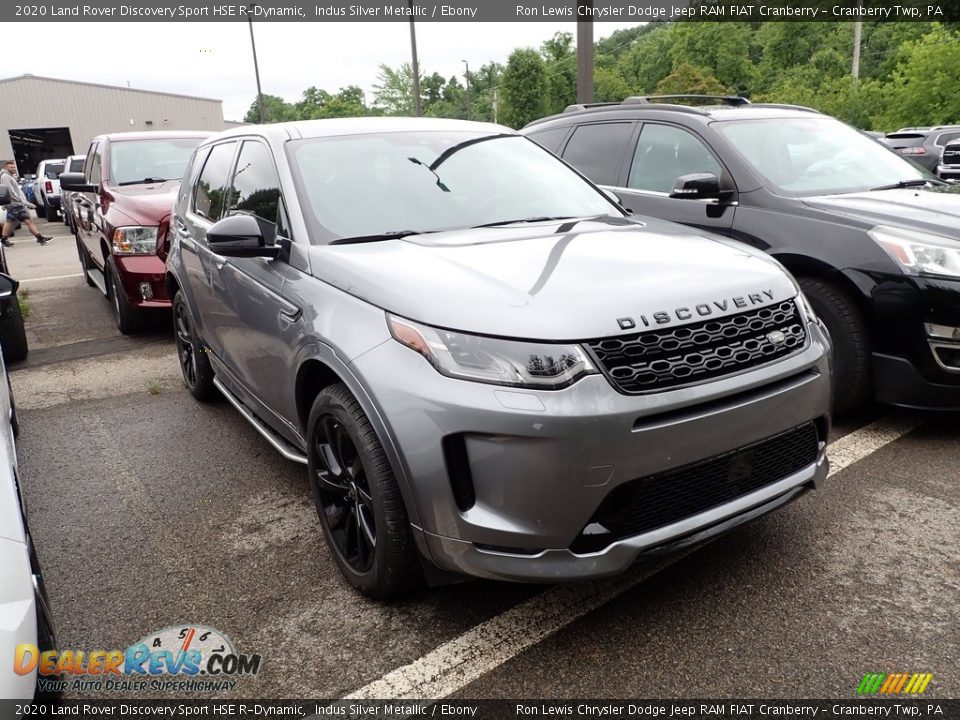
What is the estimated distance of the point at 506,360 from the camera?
2.20 metres

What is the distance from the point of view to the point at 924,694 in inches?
85.0

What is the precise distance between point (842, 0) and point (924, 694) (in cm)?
6586

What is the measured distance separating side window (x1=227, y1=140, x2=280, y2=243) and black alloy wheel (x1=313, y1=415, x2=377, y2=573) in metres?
1.00

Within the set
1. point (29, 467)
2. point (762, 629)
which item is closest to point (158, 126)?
point (29, 467)

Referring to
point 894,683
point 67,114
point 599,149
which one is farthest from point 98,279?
point 67,114

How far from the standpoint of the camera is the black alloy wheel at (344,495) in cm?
264

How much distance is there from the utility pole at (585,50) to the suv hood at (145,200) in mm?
4542

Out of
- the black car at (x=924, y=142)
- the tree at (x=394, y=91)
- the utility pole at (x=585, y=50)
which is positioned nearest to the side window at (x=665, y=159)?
the utility pole at (x=585, y=50)

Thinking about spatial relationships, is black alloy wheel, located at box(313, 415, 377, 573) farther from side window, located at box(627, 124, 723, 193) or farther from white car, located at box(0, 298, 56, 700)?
side window, located at box(627, 124, 723, 193)

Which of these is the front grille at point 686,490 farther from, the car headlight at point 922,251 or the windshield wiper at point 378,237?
the car headlight at point 922,251

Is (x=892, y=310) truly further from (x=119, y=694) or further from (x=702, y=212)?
(x=119, y=694)

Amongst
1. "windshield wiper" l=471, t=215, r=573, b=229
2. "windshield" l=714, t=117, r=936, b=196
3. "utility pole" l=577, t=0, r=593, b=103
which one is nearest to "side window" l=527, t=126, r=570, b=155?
"windshield" l=714, t=117, r=936, b=196

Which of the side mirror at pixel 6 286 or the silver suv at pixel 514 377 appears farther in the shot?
the side mirror at pixel 6 286

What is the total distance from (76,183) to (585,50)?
18.4 ft
